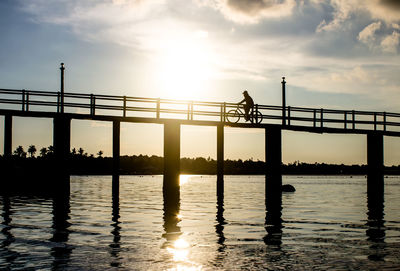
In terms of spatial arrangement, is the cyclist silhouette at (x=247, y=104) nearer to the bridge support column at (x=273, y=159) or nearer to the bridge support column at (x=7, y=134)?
the bridge support column at (x=273, y=159)

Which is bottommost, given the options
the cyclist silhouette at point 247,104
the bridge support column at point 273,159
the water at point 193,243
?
the water at point 193,243

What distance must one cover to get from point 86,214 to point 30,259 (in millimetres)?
8143

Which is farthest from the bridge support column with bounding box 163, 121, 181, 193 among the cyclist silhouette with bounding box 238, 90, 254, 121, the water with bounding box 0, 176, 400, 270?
the water with bounding box 0, 176, 400, 270

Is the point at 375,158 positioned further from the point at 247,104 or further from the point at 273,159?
the point at 247,104

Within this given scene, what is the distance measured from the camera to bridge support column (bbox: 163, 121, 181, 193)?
24.6 meters

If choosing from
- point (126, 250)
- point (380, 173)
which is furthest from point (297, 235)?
point (380, 173)

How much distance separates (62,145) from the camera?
23.2m

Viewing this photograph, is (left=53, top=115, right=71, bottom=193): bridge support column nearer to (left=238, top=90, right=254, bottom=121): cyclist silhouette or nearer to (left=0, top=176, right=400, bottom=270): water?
(left=0, top=176, right=400, bottom=270): water

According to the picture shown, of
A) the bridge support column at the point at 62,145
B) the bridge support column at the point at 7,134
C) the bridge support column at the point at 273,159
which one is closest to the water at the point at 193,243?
the bridge support column at the point at 62,145

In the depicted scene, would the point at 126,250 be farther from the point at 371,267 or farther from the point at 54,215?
the point at 54,215

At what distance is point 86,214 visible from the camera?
16438 mm

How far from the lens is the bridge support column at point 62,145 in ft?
75.9

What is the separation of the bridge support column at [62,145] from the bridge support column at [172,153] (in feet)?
17.0

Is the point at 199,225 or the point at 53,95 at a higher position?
the point at 53,95
